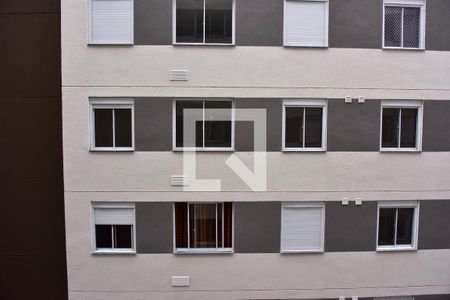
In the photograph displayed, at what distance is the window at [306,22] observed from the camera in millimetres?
5309

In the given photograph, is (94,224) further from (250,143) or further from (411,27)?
(411,27)

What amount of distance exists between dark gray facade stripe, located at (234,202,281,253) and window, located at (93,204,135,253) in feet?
7.08

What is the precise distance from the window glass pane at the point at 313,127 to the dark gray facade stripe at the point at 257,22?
1582 mm

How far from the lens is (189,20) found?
5289mm

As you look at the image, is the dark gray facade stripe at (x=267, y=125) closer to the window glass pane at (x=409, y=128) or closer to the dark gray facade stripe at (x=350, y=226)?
the dark gray facade stripe at (x=350, y=226)

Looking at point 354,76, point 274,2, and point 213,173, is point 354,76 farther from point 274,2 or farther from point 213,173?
point 213,173

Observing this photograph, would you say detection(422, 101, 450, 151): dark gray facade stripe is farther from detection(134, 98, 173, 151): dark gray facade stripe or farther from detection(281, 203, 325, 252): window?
detection(134, 98, 173, 151): dark gray facade stripe

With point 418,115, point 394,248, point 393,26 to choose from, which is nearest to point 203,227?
point 394,248

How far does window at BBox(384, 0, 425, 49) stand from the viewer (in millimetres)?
5480

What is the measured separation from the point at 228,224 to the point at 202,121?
7.19 feet

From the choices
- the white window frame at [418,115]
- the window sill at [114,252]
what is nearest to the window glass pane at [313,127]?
the white window frame at [418,115]

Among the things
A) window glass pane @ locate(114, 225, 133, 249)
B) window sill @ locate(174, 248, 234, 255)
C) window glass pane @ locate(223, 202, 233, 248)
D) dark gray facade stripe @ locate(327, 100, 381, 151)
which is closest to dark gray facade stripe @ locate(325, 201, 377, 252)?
dark gray facade stripe @ locate(327, 100, 381, 151)

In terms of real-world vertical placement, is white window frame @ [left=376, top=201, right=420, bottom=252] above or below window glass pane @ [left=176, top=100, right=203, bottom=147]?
below

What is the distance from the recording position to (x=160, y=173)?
525cm
